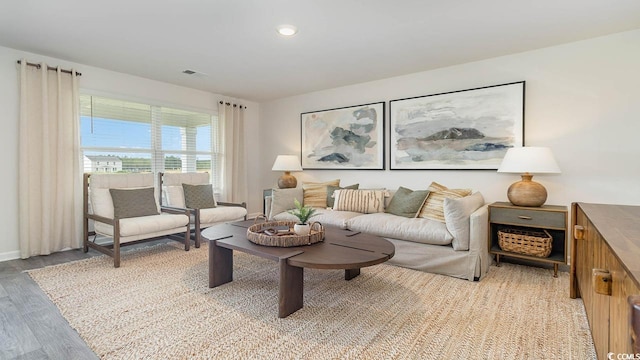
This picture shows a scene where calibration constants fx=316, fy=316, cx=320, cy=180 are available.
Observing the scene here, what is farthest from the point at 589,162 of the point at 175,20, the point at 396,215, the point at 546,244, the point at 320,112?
the point at 175,20

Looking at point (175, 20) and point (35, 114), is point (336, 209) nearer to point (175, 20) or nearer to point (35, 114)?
point (175, 20)

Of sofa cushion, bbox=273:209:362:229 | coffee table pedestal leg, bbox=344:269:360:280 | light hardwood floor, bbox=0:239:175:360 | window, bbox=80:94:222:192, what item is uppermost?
window, bbox=80:94:222:192

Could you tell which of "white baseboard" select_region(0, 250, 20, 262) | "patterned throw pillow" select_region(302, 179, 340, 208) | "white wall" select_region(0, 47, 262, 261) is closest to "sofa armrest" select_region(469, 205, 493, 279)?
"patterned throw pillow" select_region(302, 179, 340, 208)

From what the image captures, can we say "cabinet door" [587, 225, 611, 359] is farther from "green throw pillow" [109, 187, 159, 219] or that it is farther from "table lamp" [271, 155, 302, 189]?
"green throw pillow" [109, 187, 159, 219]

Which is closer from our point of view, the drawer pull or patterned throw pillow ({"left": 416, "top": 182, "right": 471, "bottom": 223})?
the drawer pull

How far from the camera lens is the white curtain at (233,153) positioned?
17.3 ft

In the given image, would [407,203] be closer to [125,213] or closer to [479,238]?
[479,238]

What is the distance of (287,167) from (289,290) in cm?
287

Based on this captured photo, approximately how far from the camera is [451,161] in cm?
379

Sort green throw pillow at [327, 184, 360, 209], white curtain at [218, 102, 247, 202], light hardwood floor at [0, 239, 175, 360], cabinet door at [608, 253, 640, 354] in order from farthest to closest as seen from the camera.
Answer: white curtain at [218, 102, 247, 202]
green throw pillow at [327, 184, 360, 209]
light hardwood floor at [0, 239, 175, 360]
cabinet door at [608, 253, 640, 354]

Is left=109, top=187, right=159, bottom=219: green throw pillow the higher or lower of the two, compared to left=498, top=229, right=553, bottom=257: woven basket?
higher

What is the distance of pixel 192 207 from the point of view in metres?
4.29

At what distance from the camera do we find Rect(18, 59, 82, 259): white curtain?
133 inches

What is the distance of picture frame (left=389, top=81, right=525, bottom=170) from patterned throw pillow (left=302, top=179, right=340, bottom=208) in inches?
39.1
